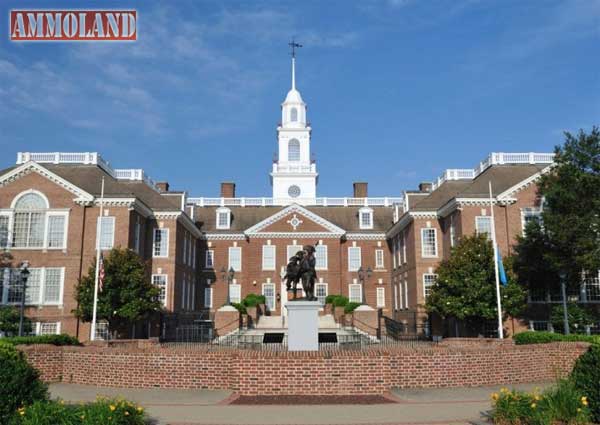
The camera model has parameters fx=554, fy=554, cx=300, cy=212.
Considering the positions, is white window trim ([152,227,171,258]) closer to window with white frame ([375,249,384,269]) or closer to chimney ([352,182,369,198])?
window with white frame ([375,249,384,269])

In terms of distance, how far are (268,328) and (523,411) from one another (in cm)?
2964

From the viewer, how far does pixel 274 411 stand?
12.4m

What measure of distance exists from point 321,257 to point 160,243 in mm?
15041

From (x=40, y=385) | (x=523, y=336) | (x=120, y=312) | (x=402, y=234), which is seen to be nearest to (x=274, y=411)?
(x=40, y=385)

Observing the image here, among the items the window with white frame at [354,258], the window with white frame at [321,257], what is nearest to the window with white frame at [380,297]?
the window with white frame at [354,258]

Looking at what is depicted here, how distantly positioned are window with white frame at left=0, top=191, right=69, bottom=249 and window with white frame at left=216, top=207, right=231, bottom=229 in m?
17.7

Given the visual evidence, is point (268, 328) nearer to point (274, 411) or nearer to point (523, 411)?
point (274, 411)

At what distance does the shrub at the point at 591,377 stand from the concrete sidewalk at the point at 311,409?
1934mm

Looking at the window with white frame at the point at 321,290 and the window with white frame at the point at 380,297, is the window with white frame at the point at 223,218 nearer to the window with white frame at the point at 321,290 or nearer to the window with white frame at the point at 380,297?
the window with white frame at the point at 321,290

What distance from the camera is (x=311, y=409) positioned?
12.6 m

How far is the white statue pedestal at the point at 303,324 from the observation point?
20.5 metres

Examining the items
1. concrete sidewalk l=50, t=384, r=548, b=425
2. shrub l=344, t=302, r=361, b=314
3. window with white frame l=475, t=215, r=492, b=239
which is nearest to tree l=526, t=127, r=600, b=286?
window with white frame l=475, t=215, r=492, b=239

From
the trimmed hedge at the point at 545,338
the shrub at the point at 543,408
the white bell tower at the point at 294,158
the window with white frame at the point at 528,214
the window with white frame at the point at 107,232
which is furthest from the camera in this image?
the white bell tower at the point at 294,158

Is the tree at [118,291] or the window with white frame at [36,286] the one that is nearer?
the tree at [118,291]
